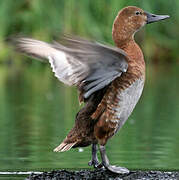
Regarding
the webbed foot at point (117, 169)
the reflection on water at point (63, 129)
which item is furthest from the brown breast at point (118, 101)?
the reflection on water at point (63, 129)

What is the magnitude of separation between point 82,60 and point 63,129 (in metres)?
3.04

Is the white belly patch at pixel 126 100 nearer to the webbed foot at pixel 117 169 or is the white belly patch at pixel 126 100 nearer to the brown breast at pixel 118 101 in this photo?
the brown breast at pixel 118 101

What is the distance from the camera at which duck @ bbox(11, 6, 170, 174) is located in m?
4.84

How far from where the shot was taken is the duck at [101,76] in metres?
4.84

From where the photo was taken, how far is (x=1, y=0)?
14250mm

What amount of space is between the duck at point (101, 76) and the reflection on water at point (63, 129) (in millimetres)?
455

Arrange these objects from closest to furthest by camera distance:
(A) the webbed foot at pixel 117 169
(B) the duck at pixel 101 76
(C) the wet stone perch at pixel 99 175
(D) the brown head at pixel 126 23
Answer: (B) the duck at pixel 101 76 < (C) the wet stone perch at pixel 99 175 < (A) the webbed foot at pixel 117 169 < (D) the brown head at pixel 126 23

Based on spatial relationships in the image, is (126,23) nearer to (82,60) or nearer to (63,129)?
(82,60)

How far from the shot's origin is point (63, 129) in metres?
7.77

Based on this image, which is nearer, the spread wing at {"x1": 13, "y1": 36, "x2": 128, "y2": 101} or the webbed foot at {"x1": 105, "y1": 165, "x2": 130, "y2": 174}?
the spread wing at {"x1": 13, "y1": 36, "x2": 128, "y2": 101}

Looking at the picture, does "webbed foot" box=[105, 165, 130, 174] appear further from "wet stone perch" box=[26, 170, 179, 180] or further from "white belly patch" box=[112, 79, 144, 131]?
"white belly patch" box=[112, 79, 144, 131]

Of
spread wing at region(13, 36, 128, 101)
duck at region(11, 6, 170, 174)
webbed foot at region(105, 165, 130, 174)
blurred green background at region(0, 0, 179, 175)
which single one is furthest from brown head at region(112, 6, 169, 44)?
webbed foot at region(105, 165, 130, 174)

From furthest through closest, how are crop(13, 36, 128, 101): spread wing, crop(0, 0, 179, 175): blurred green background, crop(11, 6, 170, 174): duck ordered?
crop(0, 0, 179, 175): blurred green background, crop(11, 6, 170, 174): duck, crop(13, 36, 128, 101): spread wing

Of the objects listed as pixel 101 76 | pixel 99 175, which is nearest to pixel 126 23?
pixel 101 76
